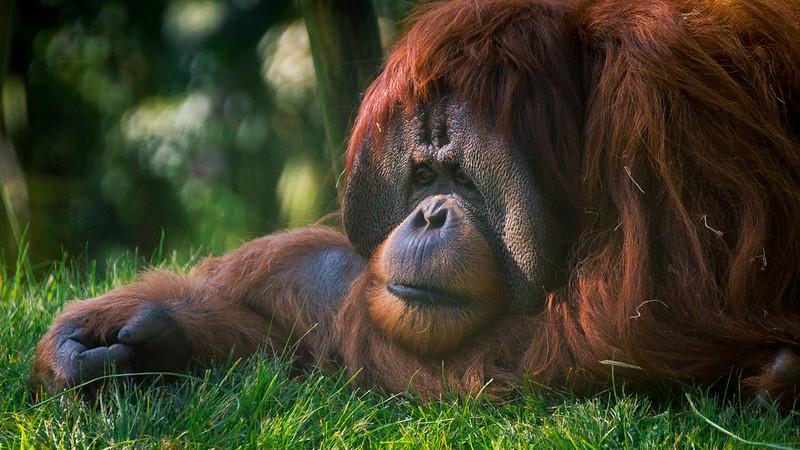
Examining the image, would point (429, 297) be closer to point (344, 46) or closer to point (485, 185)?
point (485, 185)

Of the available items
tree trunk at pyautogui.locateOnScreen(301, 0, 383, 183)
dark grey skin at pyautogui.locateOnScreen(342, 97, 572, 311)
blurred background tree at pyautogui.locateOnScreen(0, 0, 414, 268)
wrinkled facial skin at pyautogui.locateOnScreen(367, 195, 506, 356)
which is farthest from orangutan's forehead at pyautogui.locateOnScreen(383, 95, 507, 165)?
blurred background tree at pyautogui.locateOnScreen(0, 0, 414, 268)

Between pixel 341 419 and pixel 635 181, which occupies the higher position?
pixel 635 181

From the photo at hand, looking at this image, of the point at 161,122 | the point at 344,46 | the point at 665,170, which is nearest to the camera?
the point at 665,170

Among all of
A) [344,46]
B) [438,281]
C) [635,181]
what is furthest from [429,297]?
[344,46]

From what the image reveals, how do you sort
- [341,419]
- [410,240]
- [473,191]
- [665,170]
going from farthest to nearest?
[473,191] → [410,240] → [665,170] → [341,419]

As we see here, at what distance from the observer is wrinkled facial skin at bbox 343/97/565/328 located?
2959mm

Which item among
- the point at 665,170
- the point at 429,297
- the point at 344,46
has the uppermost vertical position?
the point at 344,46

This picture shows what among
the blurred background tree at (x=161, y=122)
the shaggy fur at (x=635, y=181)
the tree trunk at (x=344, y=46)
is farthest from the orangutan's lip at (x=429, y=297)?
the blurred background tree at (x=161, y=122)

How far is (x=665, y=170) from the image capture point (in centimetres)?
282

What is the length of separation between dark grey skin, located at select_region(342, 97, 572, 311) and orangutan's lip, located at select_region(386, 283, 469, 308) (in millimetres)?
178

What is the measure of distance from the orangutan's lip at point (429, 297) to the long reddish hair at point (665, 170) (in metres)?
0.22

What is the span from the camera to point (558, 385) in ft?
9.43

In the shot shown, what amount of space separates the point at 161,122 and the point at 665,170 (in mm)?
3663

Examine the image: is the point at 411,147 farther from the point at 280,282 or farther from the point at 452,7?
the point at 280,282
